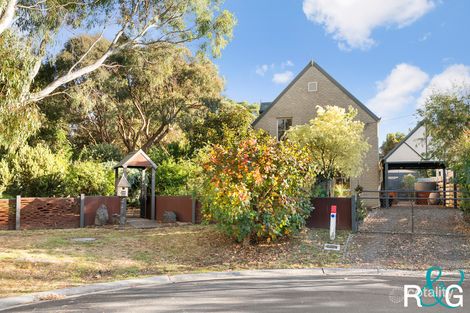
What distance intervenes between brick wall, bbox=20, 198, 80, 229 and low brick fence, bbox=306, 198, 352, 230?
9.92 metres

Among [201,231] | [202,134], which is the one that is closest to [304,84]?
[202,134]

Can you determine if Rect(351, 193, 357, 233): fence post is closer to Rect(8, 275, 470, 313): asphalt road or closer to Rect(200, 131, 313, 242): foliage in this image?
Rect(200, 131, 313, 242): foliage

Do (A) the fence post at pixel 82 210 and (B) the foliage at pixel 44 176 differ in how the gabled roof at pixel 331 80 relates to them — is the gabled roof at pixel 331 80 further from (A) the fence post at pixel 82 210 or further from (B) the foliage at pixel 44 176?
(A) the fence post at pixel 82 210

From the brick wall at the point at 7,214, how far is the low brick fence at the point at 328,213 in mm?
11523

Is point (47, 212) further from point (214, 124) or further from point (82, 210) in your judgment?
point (214, 124)

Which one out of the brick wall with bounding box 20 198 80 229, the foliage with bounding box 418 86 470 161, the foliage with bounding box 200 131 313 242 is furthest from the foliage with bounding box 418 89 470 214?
the brick wall with bounding box 20 198 80 229

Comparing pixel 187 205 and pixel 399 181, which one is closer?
pixel 187 205

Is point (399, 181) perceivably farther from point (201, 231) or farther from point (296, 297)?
point (296, 297)

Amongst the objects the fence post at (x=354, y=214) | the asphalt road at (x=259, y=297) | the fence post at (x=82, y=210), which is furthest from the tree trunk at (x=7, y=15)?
the fence post at (x=354, y=214)

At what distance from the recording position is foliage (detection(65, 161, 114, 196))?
19188mm

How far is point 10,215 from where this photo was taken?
1597 centimetres

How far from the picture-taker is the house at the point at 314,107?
2455cm

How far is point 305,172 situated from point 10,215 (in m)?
11.8

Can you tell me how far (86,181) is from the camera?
19.4 metres
